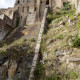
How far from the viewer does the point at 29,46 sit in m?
12.0

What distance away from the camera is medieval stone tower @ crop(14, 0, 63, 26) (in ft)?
70.2

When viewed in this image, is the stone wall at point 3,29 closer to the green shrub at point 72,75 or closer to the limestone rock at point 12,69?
the limestone rock at point 12,69

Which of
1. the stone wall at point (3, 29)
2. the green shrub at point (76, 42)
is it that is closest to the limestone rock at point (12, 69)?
the green shrub at point (76, 42)

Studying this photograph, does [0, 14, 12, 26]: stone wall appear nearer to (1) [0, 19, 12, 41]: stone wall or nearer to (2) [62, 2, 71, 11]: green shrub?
(1) [0, 19, 12, 41]: stone wall

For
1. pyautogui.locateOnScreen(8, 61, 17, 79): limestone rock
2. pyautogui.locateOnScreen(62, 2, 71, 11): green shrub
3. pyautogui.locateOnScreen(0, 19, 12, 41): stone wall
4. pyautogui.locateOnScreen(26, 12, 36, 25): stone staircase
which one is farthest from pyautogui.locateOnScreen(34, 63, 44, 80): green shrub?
pyautogui.locateOnScreen(62, 2, 71, 11): green shrub

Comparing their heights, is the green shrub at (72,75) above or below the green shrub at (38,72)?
above

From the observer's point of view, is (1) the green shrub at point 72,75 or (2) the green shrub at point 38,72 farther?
(2) the green shrub at point 38,72

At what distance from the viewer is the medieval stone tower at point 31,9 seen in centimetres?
2139

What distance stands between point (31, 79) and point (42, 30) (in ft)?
21.2

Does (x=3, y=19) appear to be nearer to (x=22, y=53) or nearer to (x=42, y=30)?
(x=42, y=30)

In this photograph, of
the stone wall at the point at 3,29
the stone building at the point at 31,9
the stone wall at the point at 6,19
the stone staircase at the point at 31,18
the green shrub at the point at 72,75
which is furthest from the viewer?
the stone building at the point at 31,9

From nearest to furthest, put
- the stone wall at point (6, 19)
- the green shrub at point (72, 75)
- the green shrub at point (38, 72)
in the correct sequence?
the green shrub at point (72, 75)
the green shrub at point (38, 72)
the stone wall at point (6, 19)

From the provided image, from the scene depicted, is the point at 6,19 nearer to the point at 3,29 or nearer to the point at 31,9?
the point at 3,29

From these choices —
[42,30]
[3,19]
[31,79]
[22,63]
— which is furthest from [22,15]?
[31,79]
